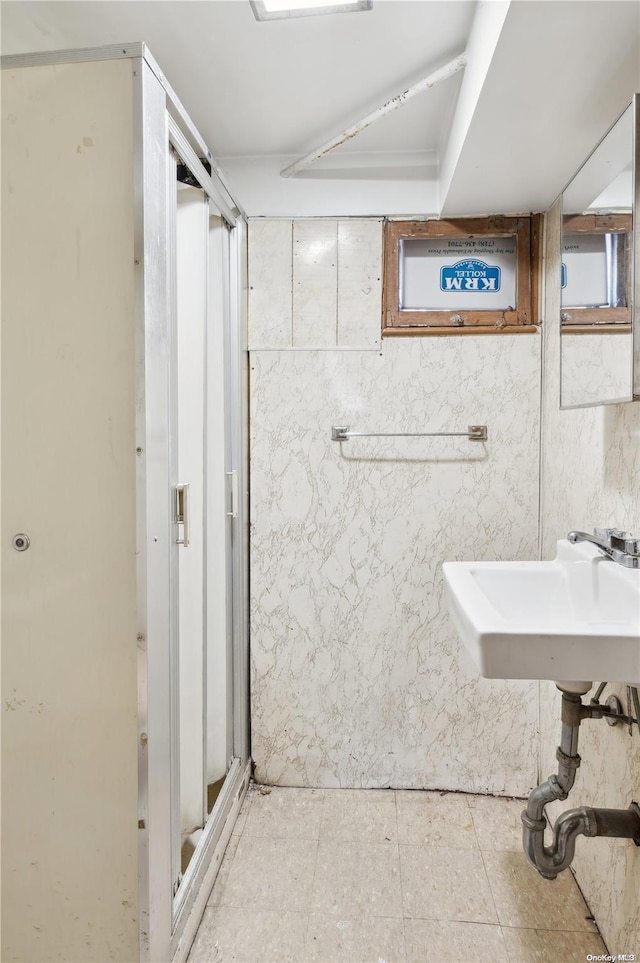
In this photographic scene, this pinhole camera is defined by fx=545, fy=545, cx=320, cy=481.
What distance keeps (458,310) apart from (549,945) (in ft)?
6.16

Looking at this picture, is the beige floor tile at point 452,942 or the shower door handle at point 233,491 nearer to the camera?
the beige floor tile at point 452,942

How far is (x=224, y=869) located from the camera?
1619 mm

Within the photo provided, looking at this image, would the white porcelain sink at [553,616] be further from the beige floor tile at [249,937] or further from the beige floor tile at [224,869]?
the beige floor tile at [224,869]

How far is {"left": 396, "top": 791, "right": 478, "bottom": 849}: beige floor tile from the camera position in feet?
5.74

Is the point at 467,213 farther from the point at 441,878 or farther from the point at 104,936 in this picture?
the point at 104,936

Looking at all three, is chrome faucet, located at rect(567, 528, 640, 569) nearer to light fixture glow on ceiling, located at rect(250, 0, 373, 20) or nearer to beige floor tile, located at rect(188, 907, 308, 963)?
beige floor tile, located at rect(188, 907, 308, 963)

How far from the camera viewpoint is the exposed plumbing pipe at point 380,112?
1444 millimetres

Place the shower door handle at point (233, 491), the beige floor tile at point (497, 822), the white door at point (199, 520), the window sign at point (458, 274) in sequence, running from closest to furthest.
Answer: the white door at point (199, 520) < the beige floor tile at point (497, 822) < the shower door handle at point (233, 491) < the window sign at point (458, 274)

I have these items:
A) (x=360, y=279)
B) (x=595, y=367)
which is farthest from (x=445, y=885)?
(x=360, y=279)

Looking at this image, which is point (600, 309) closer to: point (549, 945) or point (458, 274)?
point (458, 274)

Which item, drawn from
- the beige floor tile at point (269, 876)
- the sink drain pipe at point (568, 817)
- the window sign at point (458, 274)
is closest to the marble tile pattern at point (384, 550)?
the window sign at point (458, 274)

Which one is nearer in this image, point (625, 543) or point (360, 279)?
point (625, 543)

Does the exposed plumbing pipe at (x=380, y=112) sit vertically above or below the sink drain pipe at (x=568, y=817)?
above

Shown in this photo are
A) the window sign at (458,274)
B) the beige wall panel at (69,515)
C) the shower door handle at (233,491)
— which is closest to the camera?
the beige wall panel at (69,515)
